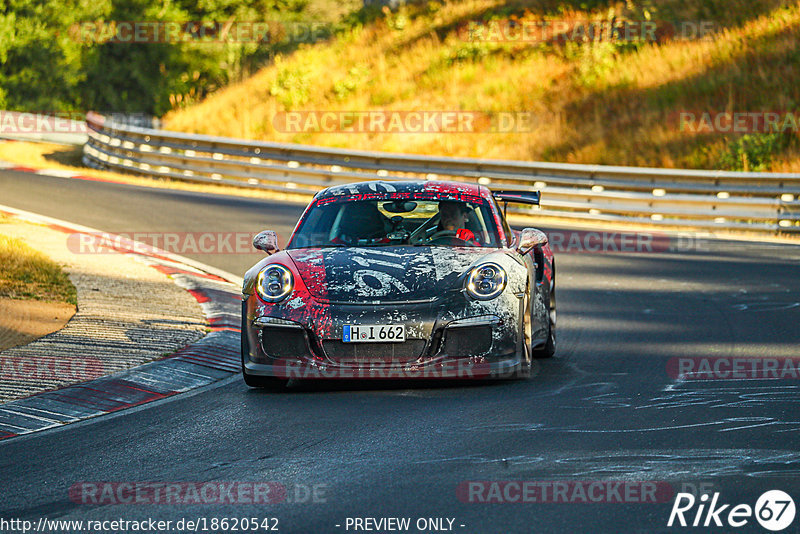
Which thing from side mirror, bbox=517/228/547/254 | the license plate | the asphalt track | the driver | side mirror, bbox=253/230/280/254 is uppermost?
the driver

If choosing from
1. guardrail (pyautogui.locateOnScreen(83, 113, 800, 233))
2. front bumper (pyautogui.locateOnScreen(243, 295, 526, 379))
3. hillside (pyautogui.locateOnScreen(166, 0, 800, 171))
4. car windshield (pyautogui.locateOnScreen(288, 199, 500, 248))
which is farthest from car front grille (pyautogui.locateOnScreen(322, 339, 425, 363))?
hillside (pyautogui.locateOnScreen(166, 0, 800, 171))

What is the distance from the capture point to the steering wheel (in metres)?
8.82

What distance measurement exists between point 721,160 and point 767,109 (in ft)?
8.31

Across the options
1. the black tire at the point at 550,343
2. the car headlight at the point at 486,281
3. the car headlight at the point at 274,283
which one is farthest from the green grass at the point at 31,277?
the car headlight at the point at 486,281

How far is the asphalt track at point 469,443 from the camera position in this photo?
16.9 feet

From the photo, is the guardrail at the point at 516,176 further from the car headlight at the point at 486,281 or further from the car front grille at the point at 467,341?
the car front grille at the point at 467,341

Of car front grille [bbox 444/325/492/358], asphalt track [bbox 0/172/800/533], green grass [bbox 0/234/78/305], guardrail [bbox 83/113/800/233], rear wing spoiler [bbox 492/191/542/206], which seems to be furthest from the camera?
guardrail [bbox 83/113/800/233]

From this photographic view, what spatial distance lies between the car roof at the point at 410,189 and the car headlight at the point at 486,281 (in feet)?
4.43

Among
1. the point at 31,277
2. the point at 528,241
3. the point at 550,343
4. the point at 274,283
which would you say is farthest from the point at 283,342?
the point at 31,277

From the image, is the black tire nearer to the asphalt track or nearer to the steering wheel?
the asphalt track

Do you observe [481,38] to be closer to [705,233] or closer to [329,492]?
[705,233]

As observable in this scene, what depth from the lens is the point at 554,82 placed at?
31422mm

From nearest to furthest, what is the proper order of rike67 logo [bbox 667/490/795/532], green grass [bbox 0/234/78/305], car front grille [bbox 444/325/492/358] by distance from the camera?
rike67 logo [bbox 667/490/795/532], car front grille [bbox 444/325/492/358], green grass [bbox 0/234/78/305]

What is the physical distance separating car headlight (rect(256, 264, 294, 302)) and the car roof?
1.43 meters
